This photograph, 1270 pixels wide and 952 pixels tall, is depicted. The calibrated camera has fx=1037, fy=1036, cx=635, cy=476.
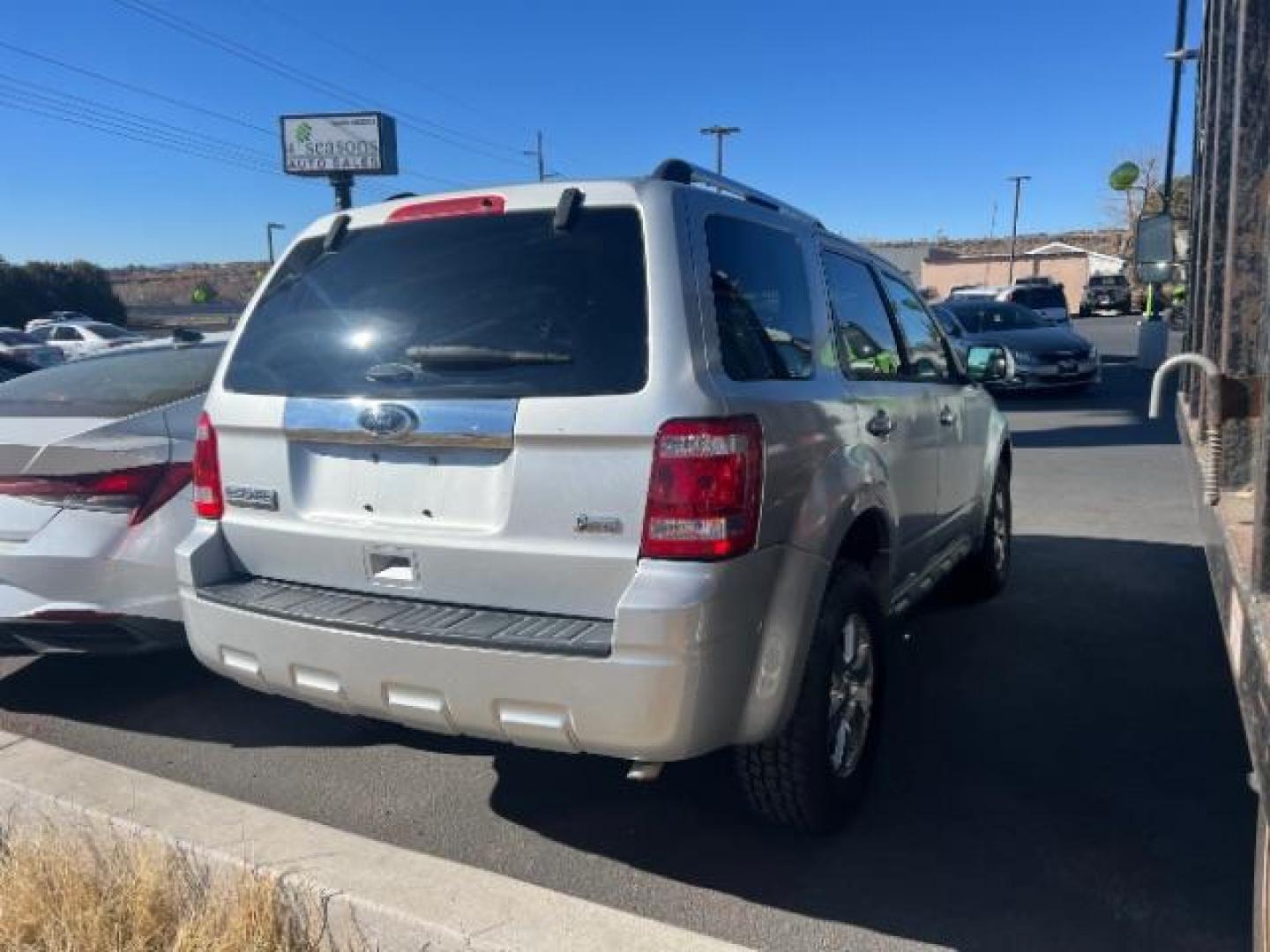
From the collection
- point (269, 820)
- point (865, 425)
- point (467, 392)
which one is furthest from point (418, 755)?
point (865, 425)

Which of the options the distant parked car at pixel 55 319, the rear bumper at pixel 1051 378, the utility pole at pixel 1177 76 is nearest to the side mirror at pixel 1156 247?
the utility pole at pixel 1177 76

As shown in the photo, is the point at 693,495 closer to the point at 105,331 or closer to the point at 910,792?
the point at 910,792

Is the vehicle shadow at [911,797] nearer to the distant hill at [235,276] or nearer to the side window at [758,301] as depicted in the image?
the side window at [758,301]

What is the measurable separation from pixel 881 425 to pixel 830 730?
1.06 m

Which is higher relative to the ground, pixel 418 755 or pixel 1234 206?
pixel 1234 206

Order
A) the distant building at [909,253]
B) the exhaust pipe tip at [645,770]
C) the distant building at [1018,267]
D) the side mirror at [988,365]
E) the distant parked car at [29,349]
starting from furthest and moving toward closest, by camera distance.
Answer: the distant building at [909,253] < the distant building at [1018,267] < the distant parked car at [29,349] < the side mirror at [988,365] < the exhaust pipe tip at [645,770]

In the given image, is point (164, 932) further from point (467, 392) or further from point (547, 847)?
point (467, 392)

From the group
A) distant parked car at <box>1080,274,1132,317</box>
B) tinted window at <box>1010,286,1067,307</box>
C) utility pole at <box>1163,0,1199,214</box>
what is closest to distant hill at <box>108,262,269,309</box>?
distant parked car at <box>1080,274,1132,317</box>

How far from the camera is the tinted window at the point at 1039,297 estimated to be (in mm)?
26531

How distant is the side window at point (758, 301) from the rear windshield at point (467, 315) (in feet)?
0.85

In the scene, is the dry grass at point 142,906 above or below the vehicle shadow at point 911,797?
above

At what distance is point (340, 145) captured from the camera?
29031mm

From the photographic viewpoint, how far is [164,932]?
2.56 m

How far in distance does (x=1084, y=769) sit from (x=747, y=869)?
1.37m
